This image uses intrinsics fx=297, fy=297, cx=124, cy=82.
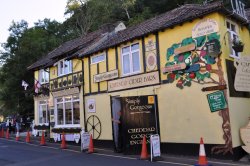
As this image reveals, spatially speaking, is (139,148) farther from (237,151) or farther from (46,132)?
(46,132)

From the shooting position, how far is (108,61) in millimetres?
16172

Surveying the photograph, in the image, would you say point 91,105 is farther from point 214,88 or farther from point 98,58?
point 214,88

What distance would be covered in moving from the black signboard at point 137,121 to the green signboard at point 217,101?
2599 mm

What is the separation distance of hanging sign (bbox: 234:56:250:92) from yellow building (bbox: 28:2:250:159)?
0.05m

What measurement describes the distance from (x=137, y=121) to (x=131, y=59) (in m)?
3.58

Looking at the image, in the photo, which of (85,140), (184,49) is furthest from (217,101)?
(85,140)

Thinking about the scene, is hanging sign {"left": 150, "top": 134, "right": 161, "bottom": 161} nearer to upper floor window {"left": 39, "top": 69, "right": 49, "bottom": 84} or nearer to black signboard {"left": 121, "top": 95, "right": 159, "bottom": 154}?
black signboard {"left": 121, "top": 95, "right": 159, "bottom": 154}

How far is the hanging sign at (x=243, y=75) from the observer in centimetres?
1130

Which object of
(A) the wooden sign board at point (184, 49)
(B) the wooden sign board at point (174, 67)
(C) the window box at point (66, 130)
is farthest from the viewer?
(C) the window box at point (66, 130)

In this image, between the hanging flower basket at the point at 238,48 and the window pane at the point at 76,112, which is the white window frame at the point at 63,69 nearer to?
the window pane at the point at 76,112

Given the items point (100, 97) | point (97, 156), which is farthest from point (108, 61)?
point (97, 156)

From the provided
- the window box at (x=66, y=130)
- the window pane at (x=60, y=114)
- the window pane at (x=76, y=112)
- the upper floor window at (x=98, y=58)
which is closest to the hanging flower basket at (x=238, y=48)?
the upper floor window at (x=98, y=58)

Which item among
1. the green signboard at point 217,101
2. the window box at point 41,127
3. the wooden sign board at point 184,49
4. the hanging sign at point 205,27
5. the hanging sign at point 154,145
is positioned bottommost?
the hanging sign at point 154,145

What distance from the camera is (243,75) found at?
11500mm
